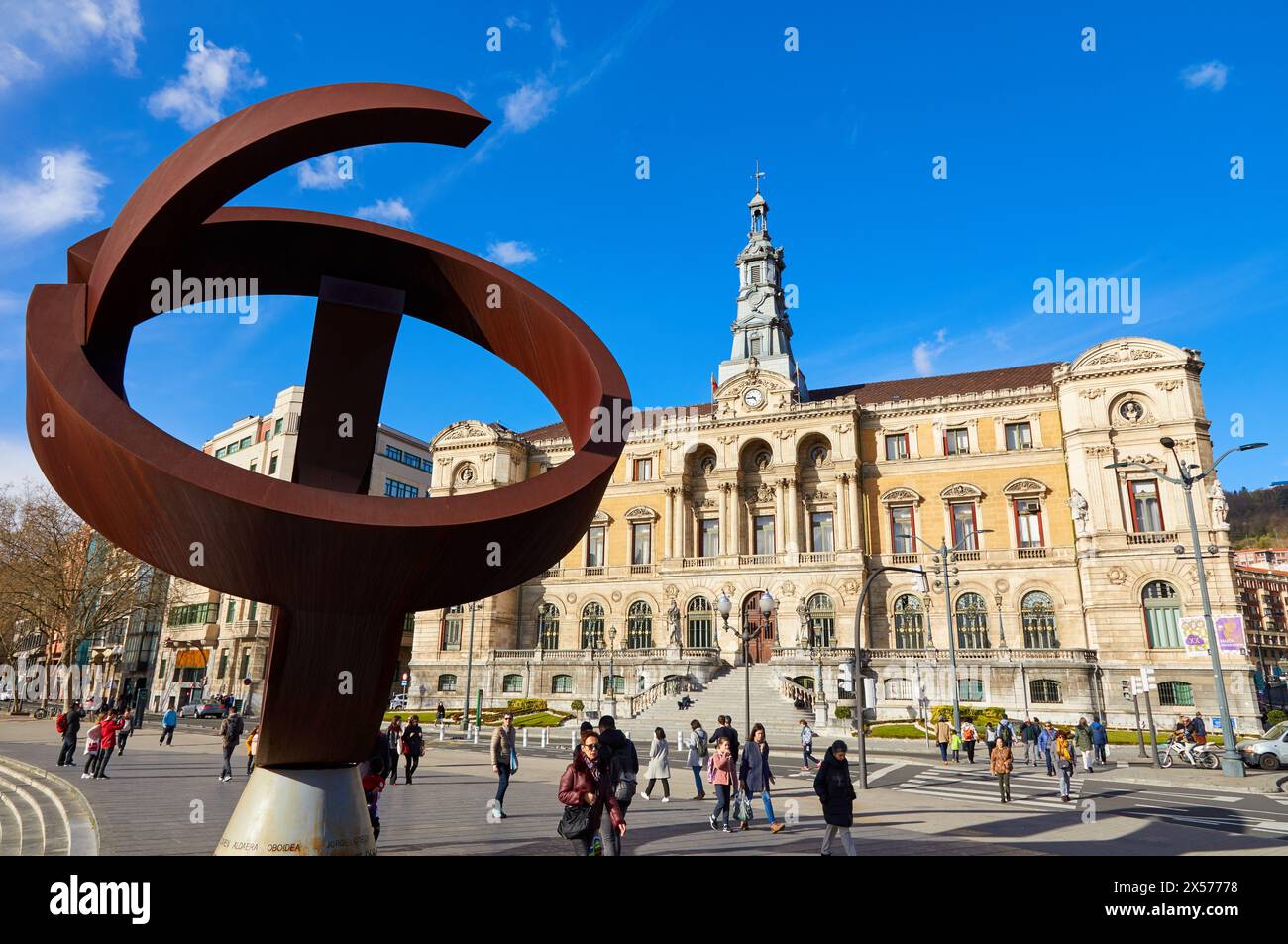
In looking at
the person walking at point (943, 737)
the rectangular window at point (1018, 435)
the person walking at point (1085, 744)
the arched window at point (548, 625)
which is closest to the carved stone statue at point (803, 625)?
the rectangular window at point (1018, 435)

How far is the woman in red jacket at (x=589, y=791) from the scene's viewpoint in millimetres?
8422

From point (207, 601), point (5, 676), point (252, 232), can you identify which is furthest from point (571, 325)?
point (5, 676)

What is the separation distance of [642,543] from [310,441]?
150ft

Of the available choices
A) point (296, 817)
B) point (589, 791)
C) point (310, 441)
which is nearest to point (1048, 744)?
point (589, 791)

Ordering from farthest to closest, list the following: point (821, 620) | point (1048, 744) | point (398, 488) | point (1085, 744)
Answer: point (398, 488), point (821, 620), point (1085, 744), point (1048, 744)

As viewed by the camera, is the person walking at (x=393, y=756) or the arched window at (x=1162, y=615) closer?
the person walking at (x=393, y=756)

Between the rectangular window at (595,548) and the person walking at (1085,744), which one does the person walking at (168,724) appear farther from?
the person walking at (1085,744)

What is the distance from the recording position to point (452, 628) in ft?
184

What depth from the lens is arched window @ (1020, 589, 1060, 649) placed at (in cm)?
4453

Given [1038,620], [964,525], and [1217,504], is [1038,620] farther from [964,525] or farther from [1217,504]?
[1217,504]

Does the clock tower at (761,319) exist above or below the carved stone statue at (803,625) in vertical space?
above

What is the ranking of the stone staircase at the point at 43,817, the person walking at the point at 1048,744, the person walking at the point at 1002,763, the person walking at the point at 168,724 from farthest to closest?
the person walking at the point at 168,724
the person walking at the point at 1048,744
the person walking at the point at 1002,763
the stone staircase at the point at 43,817

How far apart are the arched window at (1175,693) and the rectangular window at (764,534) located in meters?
22.2

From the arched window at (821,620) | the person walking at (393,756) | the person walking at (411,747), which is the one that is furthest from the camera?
the arched window at (821,620)
